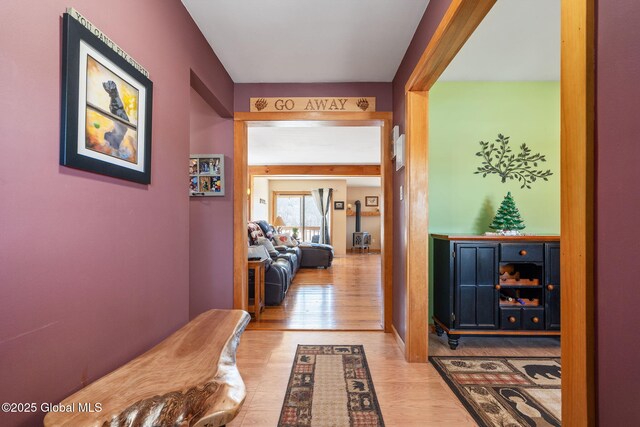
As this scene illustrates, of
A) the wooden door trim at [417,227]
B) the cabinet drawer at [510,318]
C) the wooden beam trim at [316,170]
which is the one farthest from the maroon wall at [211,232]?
the wooden beam trim at [316,170]

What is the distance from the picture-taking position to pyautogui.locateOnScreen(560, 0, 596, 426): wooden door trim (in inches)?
29.9

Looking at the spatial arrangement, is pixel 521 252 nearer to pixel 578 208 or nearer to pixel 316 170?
pixel 578 208

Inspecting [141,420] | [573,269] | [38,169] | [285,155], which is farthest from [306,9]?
[285,155]

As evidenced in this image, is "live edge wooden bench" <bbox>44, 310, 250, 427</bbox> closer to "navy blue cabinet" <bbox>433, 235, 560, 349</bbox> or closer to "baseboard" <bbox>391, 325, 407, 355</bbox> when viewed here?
"baseboard" <bbox>391, 325, 407, 355</bbox>

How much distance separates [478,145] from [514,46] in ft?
3.18

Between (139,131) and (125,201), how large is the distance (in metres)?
0.34

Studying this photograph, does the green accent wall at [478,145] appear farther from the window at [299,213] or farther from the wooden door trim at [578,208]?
the window at [299,213]

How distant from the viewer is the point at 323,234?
1016cm

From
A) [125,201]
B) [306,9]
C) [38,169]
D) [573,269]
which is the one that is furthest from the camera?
[306,9]

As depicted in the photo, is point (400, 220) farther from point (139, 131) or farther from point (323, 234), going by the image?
point (323, 234)

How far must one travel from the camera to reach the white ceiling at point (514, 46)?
2.08 m

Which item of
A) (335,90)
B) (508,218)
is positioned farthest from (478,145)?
(335,90)

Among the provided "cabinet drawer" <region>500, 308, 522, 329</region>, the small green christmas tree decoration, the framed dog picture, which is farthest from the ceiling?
the framed dog picture

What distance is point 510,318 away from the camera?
8.76ft
